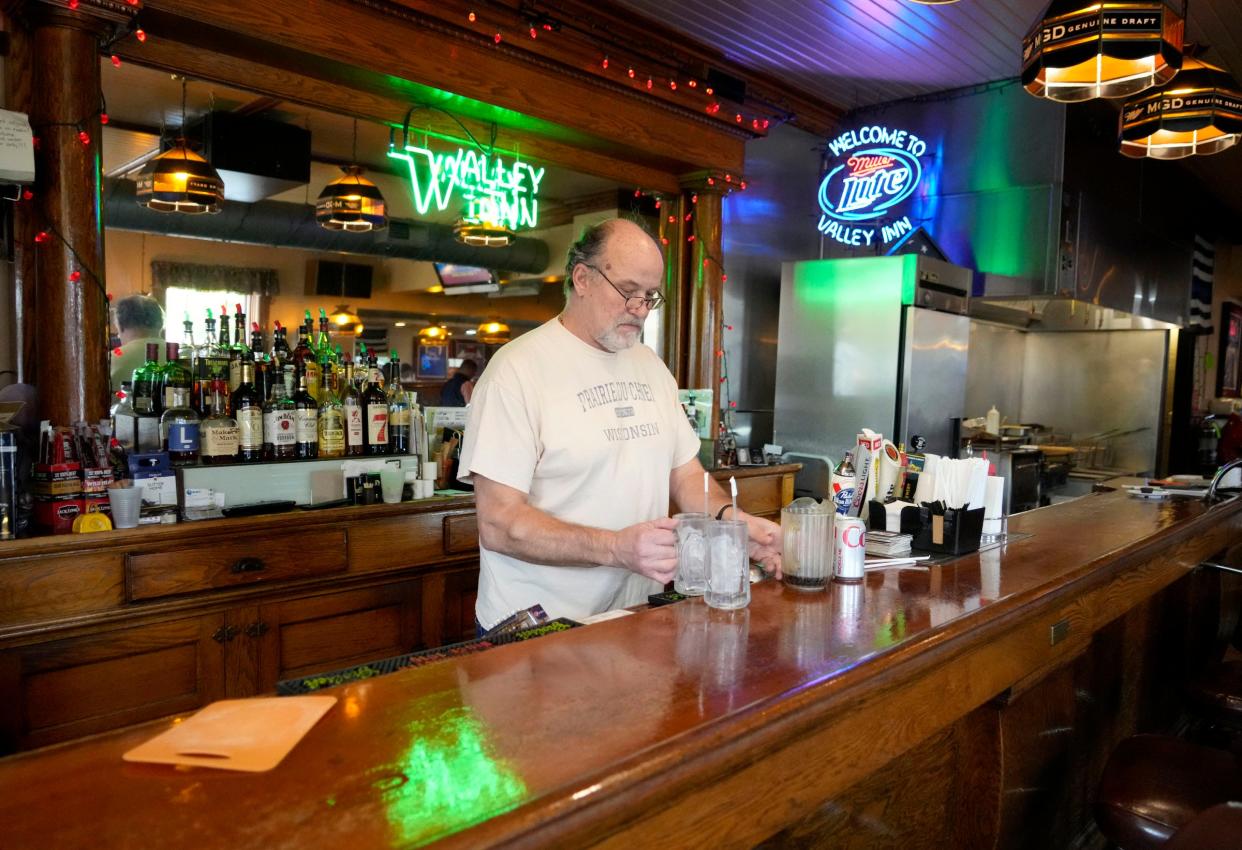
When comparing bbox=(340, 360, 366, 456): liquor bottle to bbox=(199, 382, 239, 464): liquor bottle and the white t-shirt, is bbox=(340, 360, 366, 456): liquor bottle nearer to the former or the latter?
bbox=(199, 382, 239, 464): liquor bottle

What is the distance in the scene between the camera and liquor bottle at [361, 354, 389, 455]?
3.30 metres

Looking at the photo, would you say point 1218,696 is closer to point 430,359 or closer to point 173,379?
point 173,379

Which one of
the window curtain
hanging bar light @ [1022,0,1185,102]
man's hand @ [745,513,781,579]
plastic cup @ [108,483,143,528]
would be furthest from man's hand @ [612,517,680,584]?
the window curtain

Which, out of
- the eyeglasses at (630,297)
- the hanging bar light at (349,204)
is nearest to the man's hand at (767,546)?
the eyeglasses at (630,297)

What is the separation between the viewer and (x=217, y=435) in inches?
115

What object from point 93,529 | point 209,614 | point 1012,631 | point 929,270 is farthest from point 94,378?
point 929,270

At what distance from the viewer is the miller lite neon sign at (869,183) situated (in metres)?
5.86

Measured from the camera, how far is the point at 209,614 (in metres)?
2.71

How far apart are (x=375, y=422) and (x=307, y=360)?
35cm

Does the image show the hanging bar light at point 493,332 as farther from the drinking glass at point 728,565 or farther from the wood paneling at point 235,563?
the drinking glass at point 728,565

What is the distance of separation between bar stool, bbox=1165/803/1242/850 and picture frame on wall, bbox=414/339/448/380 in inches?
390

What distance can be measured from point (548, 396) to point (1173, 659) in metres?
2.88

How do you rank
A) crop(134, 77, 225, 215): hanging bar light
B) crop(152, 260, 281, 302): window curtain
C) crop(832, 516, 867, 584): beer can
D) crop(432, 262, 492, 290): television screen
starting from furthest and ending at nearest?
crop(432, 262, 492, 290): television screen, crop(152, 260, 281, 302): window curtain, crop(134, 77, 225, 215): hanging bar light, crop(832, 516, 867, 584): beer can

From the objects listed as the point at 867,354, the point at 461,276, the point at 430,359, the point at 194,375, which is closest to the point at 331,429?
the point at 194,375
